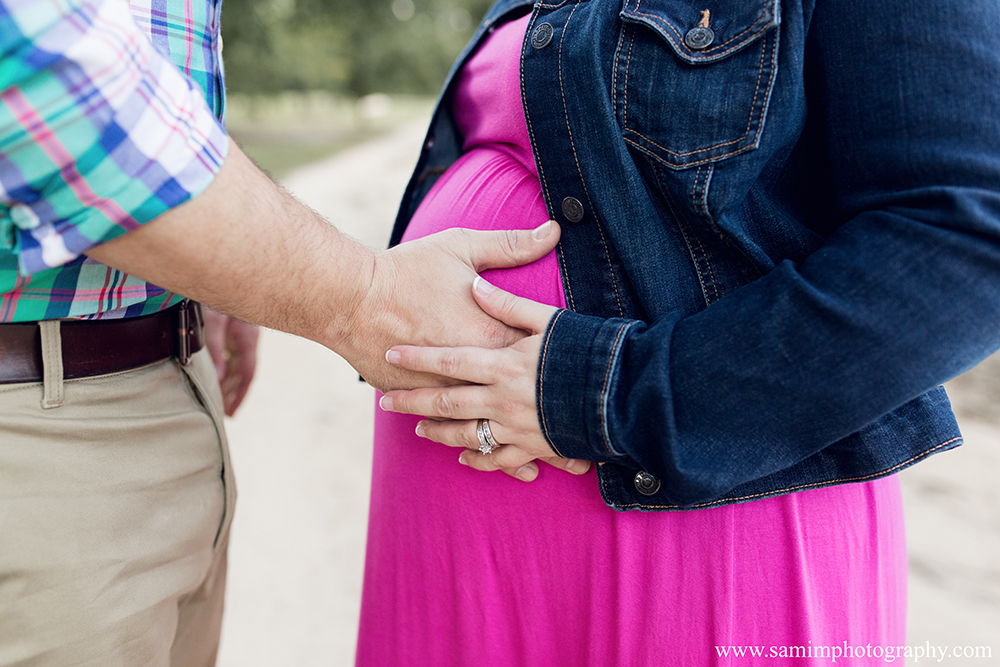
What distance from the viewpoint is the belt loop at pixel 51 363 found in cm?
Answer: 100

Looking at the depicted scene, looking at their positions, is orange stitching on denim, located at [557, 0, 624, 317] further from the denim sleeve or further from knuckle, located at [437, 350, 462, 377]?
knuckle, located at [437, 350, 462, 377]

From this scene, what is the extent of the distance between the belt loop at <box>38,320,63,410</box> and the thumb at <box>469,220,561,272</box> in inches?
25.9

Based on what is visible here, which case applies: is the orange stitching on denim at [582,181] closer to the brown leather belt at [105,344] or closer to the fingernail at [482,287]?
the fingernail at [482,287]

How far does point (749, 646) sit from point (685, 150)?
0.75 m

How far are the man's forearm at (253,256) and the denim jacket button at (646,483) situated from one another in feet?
1.66

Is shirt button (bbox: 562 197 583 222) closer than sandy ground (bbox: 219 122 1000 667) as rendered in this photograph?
Yes

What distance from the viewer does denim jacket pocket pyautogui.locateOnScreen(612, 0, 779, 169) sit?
2.87 ft

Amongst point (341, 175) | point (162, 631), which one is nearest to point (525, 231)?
point (162, 631)

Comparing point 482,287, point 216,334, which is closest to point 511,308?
point 482,287

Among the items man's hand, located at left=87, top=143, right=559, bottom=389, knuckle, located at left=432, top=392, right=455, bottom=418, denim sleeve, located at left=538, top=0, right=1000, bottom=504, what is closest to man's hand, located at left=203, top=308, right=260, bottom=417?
man's hand, located at left=87, top=143, right=559, bottom=389

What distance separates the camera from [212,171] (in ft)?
2.71

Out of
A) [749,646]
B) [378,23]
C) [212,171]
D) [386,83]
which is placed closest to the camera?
[212,171]

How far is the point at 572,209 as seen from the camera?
1042mm

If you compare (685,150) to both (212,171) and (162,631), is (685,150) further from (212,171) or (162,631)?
(162,631)
